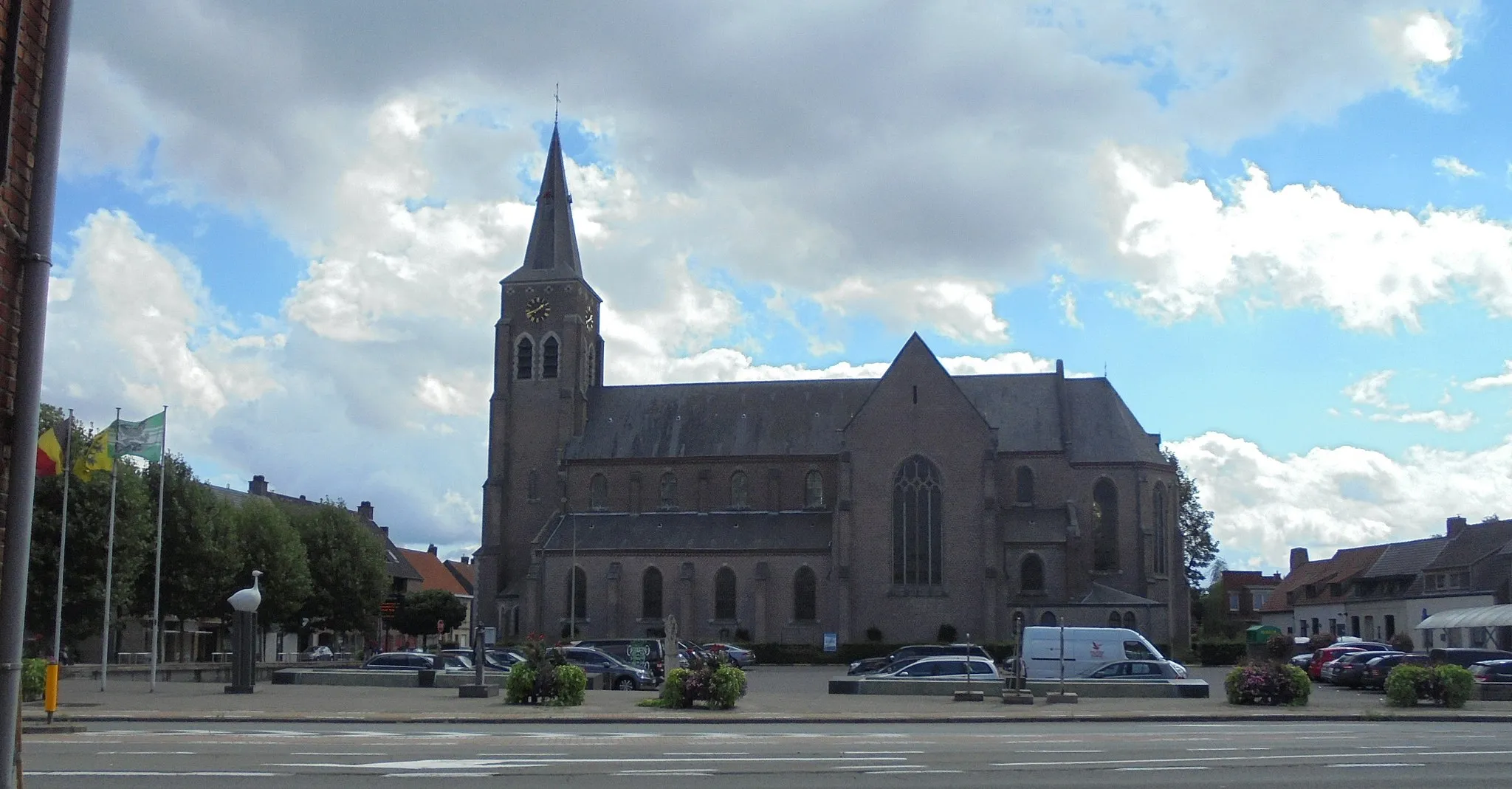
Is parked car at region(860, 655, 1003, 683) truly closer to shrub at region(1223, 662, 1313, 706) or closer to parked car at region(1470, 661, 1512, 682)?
shrub at region(1223, 662, 1313, 706)

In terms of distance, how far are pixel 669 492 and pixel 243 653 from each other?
45154 millimetres

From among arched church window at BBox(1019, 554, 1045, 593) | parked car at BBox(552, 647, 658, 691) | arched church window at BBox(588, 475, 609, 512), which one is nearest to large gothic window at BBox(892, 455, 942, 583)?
arched church window at BBox(1019, 554, 1045, 593)

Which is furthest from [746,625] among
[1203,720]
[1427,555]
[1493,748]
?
[1493,748]

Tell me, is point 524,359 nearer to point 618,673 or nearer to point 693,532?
point 693,532

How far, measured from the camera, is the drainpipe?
22.0ft

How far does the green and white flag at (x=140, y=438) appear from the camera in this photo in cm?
3728

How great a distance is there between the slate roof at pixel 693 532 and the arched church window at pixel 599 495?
0.64m

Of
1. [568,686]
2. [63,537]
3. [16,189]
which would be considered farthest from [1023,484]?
[16,189]

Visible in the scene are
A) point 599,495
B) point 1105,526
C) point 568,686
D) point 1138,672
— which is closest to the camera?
point 568,686

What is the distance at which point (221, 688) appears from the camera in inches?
1593

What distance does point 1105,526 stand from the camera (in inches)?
2945

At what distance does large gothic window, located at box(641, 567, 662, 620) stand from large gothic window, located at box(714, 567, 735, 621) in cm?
328

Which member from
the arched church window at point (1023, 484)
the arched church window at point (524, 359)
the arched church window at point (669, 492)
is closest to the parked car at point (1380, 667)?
the arched church window at point (1023, 484)

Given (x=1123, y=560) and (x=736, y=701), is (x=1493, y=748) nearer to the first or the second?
(x=736, y=701)
